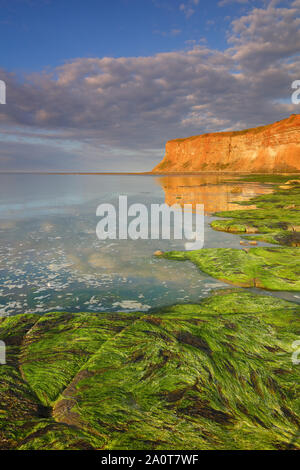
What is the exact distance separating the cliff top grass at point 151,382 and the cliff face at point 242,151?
9807 centimetres

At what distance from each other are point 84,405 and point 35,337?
1936 millimetres

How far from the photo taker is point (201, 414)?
9.97 feet

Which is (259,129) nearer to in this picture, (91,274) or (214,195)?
(214,195)

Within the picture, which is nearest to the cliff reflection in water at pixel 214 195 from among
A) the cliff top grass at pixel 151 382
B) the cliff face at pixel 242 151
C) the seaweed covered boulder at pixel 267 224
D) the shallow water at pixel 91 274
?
the seaweed covered boulder at pixel 267 224

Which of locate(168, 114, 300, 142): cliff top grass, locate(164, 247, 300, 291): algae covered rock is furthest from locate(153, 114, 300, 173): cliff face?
locate(164, 247, 300, 291): algae covered rock

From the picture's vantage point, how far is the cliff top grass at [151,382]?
9.16 ft

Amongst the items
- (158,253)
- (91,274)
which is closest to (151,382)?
(91,274)

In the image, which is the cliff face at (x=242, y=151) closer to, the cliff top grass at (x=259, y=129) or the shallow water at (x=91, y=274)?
the cliff top grass at (x=259, y=129)

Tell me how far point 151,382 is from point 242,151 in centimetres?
13480

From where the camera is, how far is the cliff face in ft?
295

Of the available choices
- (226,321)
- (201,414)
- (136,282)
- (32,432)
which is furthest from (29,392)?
(136,282)

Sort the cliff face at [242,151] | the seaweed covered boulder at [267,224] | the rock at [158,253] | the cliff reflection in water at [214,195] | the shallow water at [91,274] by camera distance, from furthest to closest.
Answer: the cliff face at [242,151], the cliff reflection in water at [214,195], the seaweed covered boulder at [267,224], the rock at [158,253], the shallow water at [91,274]

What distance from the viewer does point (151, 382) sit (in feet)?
11.6
